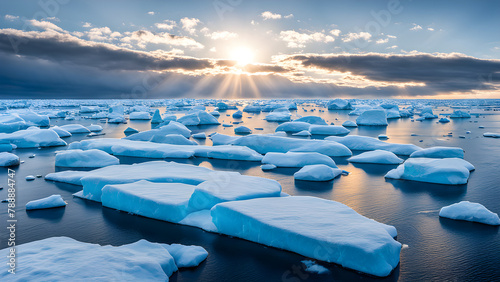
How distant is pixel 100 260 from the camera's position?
4.02 m

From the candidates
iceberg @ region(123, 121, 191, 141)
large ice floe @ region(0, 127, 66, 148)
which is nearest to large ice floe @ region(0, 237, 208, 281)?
iceberg @ region(123, 121, 191, 141)

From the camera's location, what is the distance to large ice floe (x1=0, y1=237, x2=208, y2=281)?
362 cm

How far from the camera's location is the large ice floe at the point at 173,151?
13.0 meters

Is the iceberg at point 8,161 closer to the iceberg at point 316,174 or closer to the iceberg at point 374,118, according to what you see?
the iceberg at point 316,174

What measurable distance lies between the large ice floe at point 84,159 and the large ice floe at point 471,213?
384 inches

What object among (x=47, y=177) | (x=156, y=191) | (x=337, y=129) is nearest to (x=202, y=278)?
(x=156, y=191)

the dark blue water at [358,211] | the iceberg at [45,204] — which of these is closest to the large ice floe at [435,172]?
the dark blue water at [358,211]

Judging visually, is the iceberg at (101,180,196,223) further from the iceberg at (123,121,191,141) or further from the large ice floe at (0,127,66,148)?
the large ice floe at (0,127,66,148)

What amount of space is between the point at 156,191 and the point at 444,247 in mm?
5356

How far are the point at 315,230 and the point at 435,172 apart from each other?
20.4 ft

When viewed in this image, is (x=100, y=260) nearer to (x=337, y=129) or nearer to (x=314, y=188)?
(x=314, y=188)

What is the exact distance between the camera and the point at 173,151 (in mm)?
13164

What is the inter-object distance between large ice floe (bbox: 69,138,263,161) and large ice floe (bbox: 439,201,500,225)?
280 inches

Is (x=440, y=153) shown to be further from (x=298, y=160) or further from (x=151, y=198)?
(x=151, y=198)
